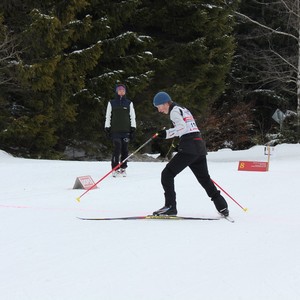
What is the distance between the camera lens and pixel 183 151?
5.72m

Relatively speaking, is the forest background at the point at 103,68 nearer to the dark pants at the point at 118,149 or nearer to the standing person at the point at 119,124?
the standing person at the point at 119,124

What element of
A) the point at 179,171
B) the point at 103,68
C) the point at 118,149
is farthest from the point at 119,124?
the point at 103,68

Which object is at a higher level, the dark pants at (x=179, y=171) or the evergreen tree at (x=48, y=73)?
the evergreen tree at (x=48, y=73)

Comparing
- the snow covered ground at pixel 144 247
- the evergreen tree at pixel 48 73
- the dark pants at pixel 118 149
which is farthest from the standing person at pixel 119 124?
the evergreen tree at pixel 48 73

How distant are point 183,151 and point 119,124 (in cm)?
427

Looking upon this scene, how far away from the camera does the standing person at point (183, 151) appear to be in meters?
5.70

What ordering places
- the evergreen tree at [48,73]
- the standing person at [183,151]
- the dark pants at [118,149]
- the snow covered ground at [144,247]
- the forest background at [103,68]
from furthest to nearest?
the forest background at [103,68] < the evergreen tree at [48,73] < the dark pants at [118,149] < the standing person at [183,151] < the snow covered ground at [144,247]

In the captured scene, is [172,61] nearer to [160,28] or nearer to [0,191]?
[160,28]

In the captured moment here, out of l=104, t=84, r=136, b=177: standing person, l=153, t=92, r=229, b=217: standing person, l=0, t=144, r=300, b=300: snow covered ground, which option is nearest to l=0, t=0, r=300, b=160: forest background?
l=104, t=84, r=136, b=177: standing person

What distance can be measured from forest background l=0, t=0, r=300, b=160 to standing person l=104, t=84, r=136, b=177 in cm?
431

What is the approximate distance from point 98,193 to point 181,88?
1068 cm

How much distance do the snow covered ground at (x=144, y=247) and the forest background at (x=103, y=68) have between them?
20.4 ft

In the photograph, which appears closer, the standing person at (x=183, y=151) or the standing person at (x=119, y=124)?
the standing person at (x=183, y=151)

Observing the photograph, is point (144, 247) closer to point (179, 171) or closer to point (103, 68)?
point (179, 171)
